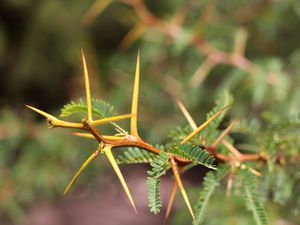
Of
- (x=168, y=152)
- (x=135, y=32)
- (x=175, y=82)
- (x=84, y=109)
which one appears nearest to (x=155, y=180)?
(x=168, y=152)

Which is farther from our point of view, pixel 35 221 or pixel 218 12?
pixel 35 221

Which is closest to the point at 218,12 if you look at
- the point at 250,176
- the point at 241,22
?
the point at 241,22

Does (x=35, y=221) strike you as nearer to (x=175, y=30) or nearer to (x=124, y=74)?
(x=124, y=74)

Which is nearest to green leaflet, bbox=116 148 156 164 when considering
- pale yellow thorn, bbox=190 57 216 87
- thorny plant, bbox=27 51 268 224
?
thorny plant, bbox=27 51 268 224

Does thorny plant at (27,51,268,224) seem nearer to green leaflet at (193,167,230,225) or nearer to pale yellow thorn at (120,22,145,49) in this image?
green leaflet at (193,167,230,225)

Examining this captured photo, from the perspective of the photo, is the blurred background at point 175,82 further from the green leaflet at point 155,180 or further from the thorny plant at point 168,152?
the green leaflet at point 155,180

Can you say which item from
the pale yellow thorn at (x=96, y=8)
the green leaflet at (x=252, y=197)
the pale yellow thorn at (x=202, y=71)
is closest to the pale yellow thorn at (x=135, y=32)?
the pale yellow thorn at (x=96, y=8)
